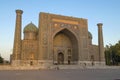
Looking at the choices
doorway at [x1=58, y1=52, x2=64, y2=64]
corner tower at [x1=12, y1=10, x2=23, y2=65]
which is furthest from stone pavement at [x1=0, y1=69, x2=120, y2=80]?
doorway at [x1=58, y1=52, x2=64, y2=64]

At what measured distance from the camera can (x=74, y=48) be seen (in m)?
35.9

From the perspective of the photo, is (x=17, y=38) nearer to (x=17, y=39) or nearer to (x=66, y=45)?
(x=17, y=39)

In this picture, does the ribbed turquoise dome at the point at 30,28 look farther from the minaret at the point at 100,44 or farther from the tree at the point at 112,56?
the tree at the point at 112,56

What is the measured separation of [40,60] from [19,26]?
7123 millimetres

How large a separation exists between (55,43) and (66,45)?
259 centimetres

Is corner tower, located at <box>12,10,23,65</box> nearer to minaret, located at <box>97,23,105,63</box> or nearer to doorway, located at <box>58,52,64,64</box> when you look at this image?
doorway, located at <box>58,52,64,64</box>

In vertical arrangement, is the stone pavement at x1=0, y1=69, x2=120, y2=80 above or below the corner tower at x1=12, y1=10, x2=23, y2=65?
below

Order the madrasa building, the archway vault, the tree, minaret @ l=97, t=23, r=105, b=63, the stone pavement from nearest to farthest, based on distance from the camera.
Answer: the stone pavement
the madrasa building
the archway vault
minaret @ l=97, t=23, r=105, b=63
the tree

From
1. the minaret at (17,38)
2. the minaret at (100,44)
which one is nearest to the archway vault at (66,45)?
the minaret at (100,44)

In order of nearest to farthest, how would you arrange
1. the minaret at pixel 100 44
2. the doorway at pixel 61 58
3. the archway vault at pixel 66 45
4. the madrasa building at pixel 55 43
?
the madrasa building at pixel 55 43 < the archway vault at pixel 66 45 < the doorway at pixel 61 58 < the minaret at pixel 100 44

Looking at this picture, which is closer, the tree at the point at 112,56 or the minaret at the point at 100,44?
the minaret at the point at 100,44

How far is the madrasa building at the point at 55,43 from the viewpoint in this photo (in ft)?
100

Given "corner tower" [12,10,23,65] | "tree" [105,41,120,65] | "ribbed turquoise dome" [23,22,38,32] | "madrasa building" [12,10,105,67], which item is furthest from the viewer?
"tree" [105,41,120,65]

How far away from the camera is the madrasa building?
30.6 metres
